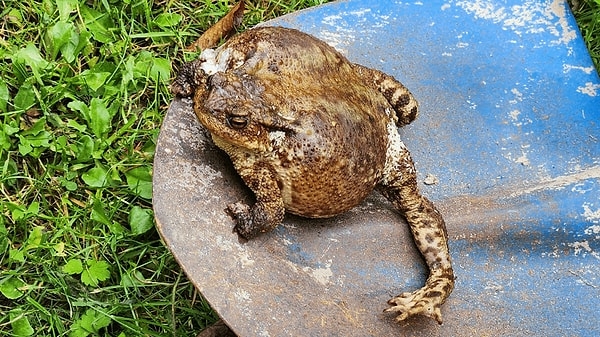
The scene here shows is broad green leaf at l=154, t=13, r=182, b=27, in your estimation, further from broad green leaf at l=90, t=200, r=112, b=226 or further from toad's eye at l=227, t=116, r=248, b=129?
toad's eye at l=227, t=116, r=248, b=129

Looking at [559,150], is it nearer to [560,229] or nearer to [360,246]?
[560,229]

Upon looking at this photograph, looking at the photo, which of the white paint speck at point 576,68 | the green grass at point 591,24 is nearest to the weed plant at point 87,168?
the white paint speck at point 576,68

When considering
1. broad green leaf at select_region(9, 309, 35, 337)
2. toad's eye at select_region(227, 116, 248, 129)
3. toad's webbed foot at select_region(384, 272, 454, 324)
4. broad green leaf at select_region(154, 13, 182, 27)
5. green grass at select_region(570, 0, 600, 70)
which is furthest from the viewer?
green grass at select_region(570, 0, 600, 70)

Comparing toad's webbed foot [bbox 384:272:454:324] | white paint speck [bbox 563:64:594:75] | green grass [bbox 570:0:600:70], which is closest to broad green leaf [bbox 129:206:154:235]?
toad's webbed foot [bbox 384:272:454:324]

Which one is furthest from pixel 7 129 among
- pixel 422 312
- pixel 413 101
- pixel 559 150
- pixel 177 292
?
pixel 559 150

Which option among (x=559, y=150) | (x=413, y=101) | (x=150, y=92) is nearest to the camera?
(x=413, y=101)

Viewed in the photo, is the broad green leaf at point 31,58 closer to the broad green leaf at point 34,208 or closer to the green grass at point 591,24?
the broad green leaf at point 34,208
